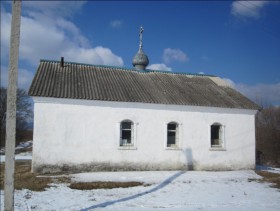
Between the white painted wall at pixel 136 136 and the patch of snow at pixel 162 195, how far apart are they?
1.31 metres

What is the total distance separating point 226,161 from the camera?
16.7 meters

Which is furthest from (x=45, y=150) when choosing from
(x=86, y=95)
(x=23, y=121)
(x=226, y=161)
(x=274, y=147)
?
(x=23, y=121)

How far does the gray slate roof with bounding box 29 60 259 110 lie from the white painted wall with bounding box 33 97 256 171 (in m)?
0.33

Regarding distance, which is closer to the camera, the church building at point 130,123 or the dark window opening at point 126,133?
the church building at point 130,123

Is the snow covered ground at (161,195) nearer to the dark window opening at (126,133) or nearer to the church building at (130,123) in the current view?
the church building at (130,123)

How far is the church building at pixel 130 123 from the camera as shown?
14.2 meters

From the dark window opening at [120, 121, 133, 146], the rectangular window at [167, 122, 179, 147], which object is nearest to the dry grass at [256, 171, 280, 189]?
the rectangular window at [167, 122, 179, 147]

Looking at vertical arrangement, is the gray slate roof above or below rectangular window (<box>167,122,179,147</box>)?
above

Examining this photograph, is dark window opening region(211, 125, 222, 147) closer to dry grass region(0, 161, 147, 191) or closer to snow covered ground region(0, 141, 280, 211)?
snow covered ground region(0, 141, 280, 211)

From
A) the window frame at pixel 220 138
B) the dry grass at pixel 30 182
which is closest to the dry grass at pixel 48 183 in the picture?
the dry grass at pixel 30 182

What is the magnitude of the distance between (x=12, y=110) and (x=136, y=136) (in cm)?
929

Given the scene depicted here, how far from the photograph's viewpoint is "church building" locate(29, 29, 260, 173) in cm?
1418

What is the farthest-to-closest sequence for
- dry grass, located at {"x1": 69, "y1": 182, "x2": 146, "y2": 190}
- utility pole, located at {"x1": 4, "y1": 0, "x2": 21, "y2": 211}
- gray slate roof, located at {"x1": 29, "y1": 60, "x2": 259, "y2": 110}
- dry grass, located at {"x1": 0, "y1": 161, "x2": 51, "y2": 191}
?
gray slate roof, located at {"x1": 29, "y1": 60, "x2": 259, "y2": 110} → dry grass, located at {"x1": 69, "y1": 182, "x2": 146, "y2": 190} → dry grass, located at {"x1": 0, "y1": 161, "x2": 51, "y2": 191} → utility pole, located at {"x1": 4, "y1": 0, "x2": 21, "y2": 211}

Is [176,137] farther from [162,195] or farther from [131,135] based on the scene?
[162,195]
